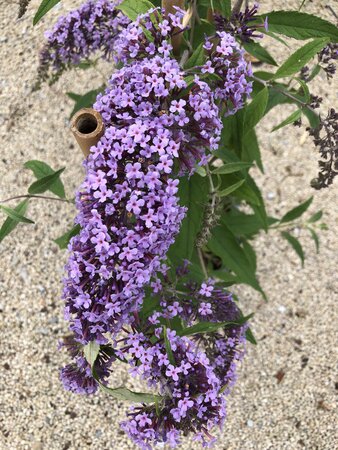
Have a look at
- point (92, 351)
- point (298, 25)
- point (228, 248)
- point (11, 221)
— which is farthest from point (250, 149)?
point (92, 351)

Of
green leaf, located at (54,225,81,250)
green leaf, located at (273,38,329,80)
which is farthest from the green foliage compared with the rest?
green leaf, located at (273,38,329,80)

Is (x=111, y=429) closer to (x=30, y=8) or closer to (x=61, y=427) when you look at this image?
(x=61, y=427)

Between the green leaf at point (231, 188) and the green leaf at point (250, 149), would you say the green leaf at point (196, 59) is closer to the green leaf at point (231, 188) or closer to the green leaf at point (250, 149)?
the green leaf at point (231, 188)

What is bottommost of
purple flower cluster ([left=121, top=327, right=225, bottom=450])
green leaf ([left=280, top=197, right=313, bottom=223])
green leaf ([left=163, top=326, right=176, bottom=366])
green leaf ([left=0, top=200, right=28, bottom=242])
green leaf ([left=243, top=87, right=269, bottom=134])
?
green leaf ([left=280, top=197, right=313, bottom=223])

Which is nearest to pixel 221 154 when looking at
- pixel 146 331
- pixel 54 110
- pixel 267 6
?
pixel 146 331

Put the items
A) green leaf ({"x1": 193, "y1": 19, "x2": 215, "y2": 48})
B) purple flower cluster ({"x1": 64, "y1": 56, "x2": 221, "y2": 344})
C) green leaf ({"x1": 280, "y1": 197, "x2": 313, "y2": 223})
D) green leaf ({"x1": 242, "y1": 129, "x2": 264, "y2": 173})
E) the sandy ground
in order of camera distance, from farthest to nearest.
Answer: the sandy ground < green leaf ({"x1": 280, "y1": 197, "x2": 313, "y2": 223}) < green leaf ({"x1": 242, "y1": 129, "x2": 264, "y2": 173}) < green leaf ({"x1": 193, "y1": 19, "x2": 215, "y2": 48}) < purple flower cluster ({"x1": 64, "y1": 56, "x2": 221, "y2": 344})

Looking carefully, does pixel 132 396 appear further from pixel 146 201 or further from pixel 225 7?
pixel 225 7

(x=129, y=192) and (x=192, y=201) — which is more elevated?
(x=129, y=192)

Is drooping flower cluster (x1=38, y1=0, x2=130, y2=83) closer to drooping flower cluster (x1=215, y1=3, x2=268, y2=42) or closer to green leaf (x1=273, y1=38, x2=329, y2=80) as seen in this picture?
drooping flower cluster (x1=215, y1=3, x2=268, y2=42)
